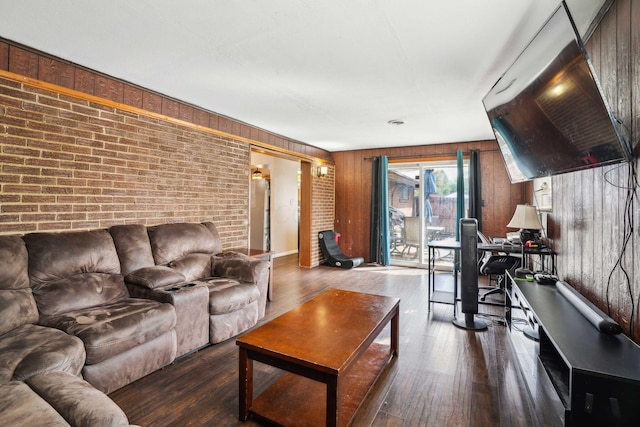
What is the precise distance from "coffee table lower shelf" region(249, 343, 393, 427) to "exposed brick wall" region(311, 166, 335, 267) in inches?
153

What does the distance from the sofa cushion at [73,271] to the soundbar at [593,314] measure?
10.4 feet

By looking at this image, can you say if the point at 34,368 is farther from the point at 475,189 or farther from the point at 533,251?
the point at 475,189

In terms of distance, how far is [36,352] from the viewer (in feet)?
5.17

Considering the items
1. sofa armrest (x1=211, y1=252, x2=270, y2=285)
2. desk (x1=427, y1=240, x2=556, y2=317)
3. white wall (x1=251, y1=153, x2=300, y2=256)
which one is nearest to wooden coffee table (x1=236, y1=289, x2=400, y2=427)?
sofa armrest (x1=211, y1=252, x2=270, y2=285)

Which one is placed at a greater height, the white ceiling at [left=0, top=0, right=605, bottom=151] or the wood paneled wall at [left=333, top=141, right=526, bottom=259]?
the white ceiling at [left=0, top=0, right=605, bottom=151]

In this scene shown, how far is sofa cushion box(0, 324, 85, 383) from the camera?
1465mm

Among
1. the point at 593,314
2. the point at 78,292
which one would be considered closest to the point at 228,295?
the point at 78,292

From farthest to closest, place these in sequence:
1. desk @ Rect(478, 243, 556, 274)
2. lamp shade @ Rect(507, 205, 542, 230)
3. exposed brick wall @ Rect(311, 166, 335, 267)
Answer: exposed brick wall @ Rect(311, 166, 335, 267)
lamp shade @ Rect(507, 205, 542, 230)
desk @ Rect(478, 243, 556, 274)

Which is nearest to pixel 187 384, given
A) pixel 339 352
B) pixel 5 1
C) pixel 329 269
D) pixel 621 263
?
pixel 339 352

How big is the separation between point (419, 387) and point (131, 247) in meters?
2.55

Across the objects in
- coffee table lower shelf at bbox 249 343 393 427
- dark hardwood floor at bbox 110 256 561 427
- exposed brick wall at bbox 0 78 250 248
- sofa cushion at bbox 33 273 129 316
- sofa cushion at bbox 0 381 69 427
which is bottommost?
dark hardwood floor at bbox 110 256 561 427

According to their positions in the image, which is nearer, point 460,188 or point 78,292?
point 78,292

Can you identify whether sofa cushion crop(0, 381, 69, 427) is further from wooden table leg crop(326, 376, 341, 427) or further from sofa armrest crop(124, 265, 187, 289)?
sofa armrest crop(124, 265, 187, 289)

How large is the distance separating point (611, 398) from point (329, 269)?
15.5 ft
